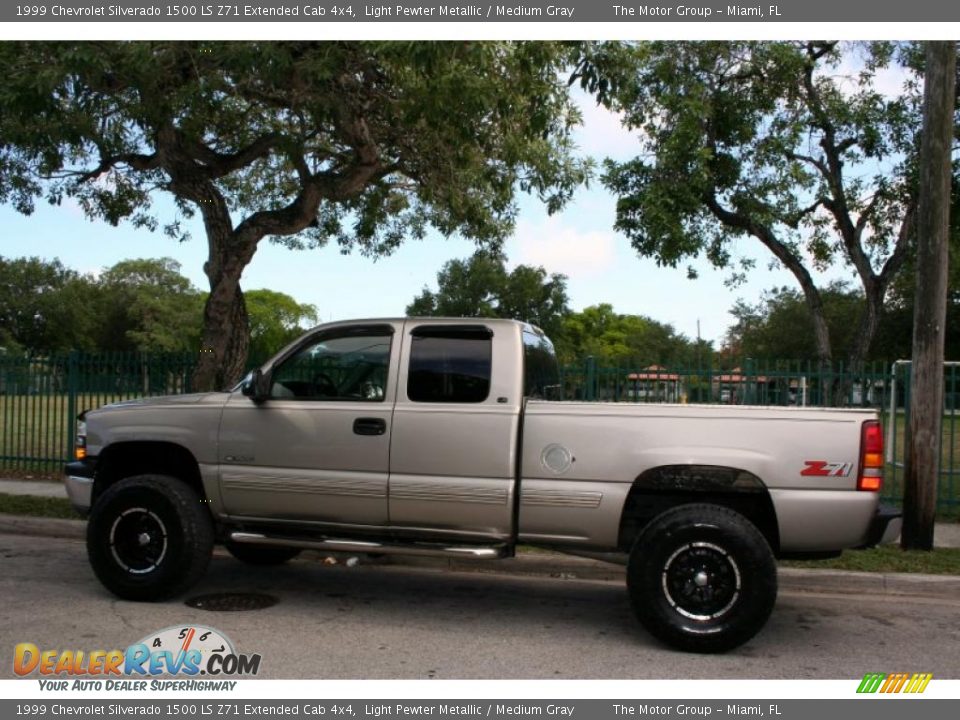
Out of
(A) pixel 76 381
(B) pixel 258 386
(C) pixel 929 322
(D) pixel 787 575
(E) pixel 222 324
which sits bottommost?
(D) pixel 787 575

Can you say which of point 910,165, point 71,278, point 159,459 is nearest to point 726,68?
point 910,165

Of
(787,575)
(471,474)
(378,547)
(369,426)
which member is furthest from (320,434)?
(787,575)

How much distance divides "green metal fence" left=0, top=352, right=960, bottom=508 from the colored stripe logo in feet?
13.2

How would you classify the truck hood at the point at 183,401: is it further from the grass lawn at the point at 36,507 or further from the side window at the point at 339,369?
the grass lawn at the point at 36,507

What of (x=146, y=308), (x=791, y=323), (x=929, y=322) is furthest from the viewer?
(x=146, y=308)

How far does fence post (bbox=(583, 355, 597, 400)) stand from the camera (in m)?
11.4

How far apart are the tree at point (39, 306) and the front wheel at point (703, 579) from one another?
225ft

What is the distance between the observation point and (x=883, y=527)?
18.5 feet

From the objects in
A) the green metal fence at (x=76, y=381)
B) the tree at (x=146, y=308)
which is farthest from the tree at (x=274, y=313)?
the green metal fence at (x=76, y=381)

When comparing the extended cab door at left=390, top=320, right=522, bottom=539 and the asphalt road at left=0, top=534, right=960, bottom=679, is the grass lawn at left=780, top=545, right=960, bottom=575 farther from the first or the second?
the extended cab door at left=390, top=320, right=522, bottom=539

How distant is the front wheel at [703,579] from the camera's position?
5453mm

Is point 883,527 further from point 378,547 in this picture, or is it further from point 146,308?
point 146,308

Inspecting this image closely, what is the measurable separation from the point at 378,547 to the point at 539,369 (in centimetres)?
176
